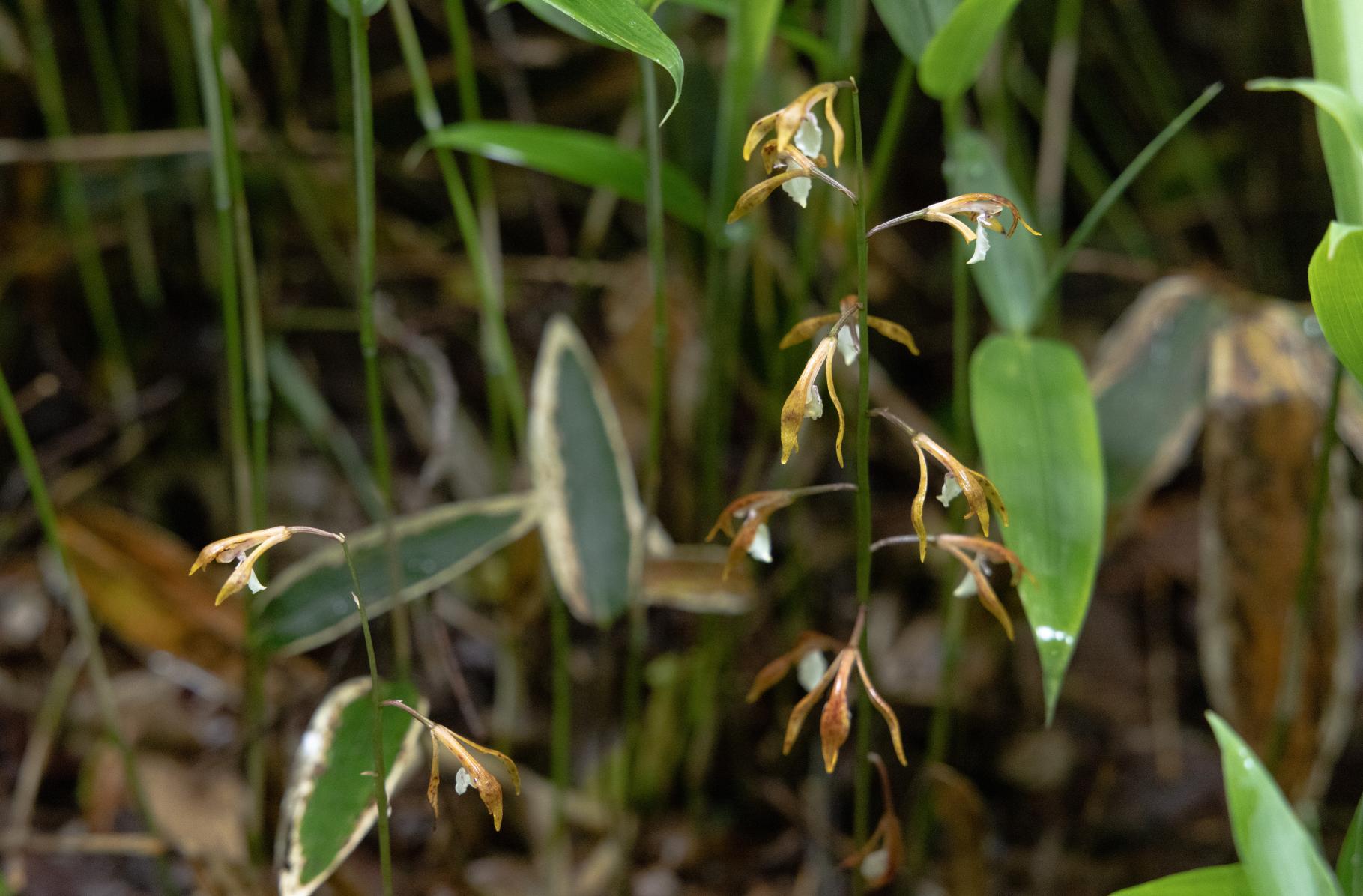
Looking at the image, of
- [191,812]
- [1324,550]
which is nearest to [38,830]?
[191,812]

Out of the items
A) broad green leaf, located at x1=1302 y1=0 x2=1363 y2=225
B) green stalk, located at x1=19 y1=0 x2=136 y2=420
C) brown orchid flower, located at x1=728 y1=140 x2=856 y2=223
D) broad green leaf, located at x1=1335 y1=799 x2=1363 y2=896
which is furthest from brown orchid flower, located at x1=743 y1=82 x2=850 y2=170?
green stalk, located at x1=19 y1=0 x2=136 y2=420

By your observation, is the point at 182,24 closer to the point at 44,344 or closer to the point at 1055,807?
the point at 44,344

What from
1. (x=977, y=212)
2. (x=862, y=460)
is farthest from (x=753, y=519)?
(x=977, y=212)

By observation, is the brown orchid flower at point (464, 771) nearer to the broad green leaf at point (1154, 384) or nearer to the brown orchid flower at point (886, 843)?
the brown orchid flower at point (886, 843)

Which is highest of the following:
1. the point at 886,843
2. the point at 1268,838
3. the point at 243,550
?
the point at 243,550

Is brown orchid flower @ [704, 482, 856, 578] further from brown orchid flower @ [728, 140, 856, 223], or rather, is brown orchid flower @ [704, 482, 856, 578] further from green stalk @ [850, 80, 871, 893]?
brown orchid flower @ [728, 140, 856, 223]

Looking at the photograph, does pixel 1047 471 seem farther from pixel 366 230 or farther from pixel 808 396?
pixel 366 230
